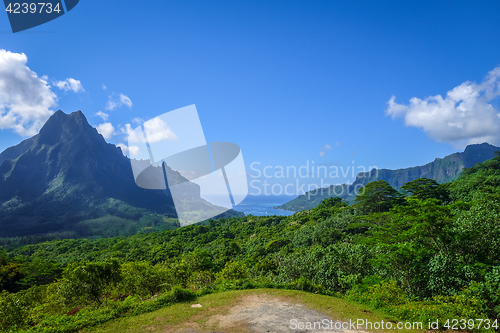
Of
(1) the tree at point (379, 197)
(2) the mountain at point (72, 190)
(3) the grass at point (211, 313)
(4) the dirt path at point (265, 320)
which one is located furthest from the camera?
(2) the mountain at point (72, 190)

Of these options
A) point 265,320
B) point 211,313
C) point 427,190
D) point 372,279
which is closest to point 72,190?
point 211,313

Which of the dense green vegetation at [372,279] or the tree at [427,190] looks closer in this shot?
the dense green vegetation at [372,279]

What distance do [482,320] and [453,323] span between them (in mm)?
752

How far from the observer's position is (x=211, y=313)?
28.8ft

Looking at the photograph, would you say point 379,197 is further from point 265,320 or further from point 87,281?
point 87,281

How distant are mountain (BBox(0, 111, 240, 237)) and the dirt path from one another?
11802cm

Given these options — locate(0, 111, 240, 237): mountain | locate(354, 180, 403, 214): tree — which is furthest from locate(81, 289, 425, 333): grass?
locate(0, 111, 240, 237): mountain

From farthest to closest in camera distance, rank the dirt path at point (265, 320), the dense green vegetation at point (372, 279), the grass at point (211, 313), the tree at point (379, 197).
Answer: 1. the tree at point (379, 197)
2. the dense green vegetation at point (372, 279)
3. the grass at point (211, 313)
4. the dirt path at point (265, 320)

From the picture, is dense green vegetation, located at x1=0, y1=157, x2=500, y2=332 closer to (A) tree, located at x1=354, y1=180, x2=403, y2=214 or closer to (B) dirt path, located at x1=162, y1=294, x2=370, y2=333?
(B) dirt path, located at x1=162, y1=294, x2=370, y2=333

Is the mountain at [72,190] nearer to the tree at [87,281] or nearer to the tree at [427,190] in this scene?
the tree at [427,190]

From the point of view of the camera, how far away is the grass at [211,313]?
767 cm

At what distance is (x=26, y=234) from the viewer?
99375 millimetres
